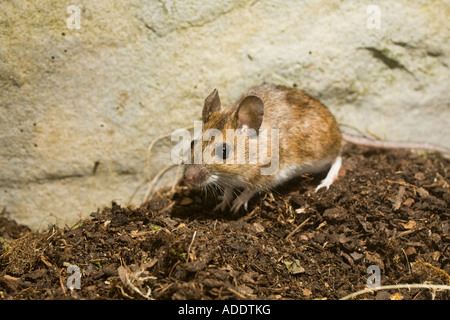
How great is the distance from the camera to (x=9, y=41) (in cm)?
459

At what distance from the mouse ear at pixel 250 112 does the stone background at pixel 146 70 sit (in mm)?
903

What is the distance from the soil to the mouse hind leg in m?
0.08

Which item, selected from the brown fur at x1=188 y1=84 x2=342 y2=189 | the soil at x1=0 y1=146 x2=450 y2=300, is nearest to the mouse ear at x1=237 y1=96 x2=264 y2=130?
the brown fur at x1=188 y1=84 x2=342 y2=189

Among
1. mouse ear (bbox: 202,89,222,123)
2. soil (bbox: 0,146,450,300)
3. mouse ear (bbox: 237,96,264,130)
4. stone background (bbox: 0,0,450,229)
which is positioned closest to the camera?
soil (bbox: 0,146,450,300)

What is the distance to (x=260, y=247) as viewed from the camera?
4039 mm

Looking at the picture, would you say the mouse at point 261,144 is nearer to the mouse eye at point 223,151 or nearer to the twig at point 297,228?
the mouse eye at point 223,151

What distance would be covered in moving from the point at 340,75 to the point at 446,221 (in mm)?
2097

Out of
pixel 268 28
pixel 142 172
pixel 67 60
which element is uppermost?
pixel 268 28

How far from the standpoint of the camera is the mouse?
14.5ft

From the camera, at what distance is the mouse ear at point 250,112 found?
425 centimetres

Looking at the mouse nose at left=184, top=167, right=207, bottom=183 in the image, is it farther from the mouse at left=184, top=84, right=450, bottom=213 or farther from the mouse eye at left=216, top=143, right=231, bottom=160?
the mouse eye at left=216, top=143, right=231, bottom=160

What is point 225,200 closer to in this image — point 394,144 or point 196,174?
point 196,174
